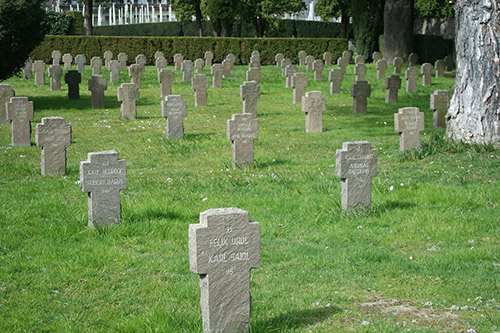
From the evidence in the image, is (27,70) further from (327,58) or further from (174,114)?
(174,114)

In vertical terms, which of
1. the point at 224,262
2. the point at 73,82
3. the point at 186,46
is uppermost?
the point at 186,46

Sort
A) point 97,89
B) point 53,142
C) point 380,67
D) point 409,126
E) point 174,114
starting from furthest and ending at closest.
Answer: point 380,67 < point 97,89 < point 174,114 < point 409,126 < point 53,142

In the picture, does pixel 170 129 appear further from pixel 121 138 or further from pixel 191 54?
pixel 191 54

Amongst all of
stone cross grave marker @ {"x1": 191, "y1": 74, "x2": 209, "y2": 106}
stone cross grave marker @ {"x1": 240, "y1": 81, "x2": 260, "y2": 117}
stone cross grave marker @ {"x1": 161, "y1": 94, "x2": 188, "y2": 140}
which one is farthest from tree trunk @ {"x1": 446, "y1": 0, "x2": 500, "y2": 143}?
stone cross grave marker @ {"x1": 191, "y1": 74, "x2": 209, "y2": 106}

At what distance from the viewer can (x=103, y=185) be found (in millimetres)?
8383

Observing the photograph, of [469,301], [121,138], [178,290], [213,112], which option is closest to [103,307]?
[178,290]

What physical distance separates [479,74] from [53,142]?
24.2ft

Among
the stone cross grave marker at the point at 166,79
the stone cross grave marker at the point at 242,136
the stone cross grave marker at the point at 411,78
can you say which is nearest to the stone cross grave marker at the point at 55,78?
the stone cross grave marker at the point at 166,79

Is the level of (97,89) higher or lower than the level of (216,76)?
lower

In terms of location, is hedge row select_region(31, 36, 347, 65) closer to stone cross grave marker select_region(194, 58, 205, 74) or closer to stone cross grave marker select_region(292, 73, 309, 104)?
stone cross grave marker select_region(194, 58, 205, 74)

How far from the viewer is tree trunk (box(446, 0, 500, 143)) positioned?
509 inches

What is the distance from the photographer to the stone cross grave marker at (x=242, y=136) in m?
12.4

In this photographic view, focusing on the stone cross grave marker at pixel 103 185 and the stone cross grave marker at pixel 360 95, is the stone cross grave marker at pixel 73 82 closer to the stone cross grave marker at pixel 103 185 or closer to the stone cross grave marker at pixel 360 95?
the stone cross grave marker at pixel 360 95

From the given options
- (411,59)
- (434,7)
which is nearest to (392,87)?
(411,59)
